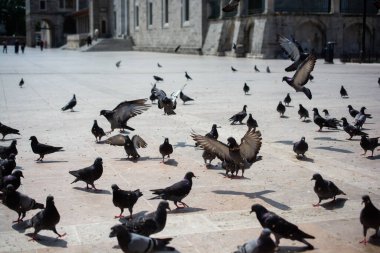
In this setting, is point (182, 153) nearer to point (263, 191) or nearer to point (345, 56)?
point (263, 191)

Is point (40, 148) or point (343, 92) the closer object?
point (40, 148)

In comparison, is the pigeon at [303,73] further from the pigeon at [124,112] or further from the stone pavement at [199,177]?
the pigeon at [124,112]

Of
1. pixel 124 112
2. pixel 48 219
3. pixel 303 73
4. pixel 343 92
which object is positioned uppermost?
pixel 303 73

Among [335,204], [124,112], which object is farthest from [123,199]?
[124,112]

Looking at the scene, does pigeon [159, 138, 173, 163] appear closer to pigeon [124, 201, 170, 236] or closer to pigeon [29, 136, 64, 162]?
pigeon [29, 136, 64, 162]

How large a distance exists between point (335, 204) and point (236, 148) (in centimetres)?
119

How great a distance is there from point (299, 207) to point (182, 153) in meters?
2.96

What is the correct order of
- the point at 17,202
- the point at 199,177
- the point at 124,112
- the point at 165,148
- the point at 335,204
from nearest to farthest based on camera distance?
the point at 17,202, the point at 335,204, the point at 199,177, the point at 165,148, the point at 124,112

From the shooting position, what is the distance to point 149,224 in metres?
4.18

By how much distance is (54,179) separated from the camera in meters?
6.43

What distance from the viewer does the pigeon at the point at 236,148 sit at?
5.82m

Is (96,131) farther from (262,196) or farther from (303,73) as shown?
(262,196)

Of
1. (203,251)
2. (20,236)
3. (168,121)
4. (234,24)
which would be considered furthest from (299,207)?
(234,24)

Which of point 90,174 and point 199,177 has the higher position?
point 90,174
